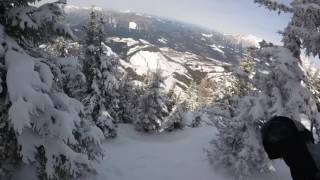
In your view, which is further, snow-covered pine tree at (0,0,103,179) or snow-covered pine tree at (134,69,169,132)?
snow-covered pine tree at (134,69,169,132)

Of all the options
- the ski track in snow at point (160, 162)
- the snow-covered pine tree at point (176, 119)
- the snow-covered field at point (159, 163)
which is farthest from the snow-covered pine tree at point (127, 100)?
the snow-covered field at point (159, 163)

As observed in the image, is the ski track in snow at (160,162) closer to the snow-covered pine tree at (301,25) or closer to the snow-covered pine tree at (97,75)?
the snow-covered pine tree at (97,75)

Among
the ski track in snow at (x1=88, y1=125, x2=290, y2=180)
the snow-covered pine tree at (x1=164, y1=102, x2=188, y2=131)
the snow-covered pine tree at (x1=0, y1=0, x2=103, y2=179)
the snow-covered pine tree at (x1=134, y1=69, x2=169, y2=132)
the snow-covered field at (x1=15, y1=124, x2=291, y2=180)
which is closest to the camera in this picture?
the snow-covered pine tree at (x1=0, y1=0, x2=103, y2=179)

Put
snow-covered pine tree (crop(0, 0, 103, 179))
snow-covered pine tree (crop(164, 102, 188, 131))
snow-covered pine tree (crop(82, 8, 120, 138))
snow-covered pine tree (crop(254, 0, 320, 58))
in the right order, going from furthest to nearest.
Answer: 1. snow-covered pine tree (crop(164, 102, 188, 131))
2. snow-covered pine tree (crop(82, 8, 120, 138))
3. snow-covered pine tree (crop(254, 0, 320, 58))
4. snow-covered pine tree (crop(0, 0, 103, 179))

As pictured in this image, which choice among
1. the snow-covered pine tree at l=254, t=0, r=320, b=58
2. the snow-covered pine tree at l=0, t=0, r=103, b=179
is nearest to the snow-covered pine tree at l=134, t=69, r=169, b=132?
the snow-covered pine tree at l=254, t=0, r=320, b=58

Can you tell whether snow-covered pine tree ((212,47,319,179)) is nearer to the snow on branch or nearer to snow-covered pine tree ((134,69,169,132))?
the snow on branch

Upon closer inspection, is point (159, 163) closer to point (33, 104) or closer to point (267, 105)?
point (267, 105)

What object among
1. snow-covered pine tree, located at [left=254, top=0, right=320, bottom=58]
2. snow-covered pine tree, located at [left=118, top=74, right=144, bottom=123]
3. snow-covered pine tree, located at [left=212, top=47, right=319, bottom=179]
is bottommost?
snow-covered pine tree, located at [left=118, top=74, right=144, bottom=123]
